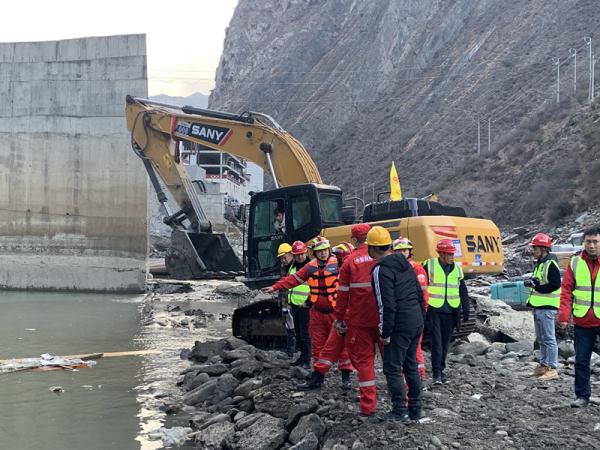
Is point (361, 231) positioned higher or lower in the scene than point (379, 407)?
higher

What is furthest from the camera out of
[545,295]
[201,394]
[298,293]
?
[298,293]

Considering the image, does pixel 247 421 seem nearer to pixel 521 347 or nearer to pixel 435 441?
pixel 435 441

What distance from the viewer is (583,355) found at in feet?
19.7

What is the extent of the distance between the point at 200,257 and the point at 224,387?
9.18 m

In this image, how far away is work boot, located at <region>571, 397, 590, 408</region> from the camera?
5962 mm

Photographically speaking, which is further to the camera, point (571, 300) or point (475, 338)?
point (475, 338)

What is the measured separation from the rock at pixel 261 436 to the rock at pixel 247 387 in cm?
113

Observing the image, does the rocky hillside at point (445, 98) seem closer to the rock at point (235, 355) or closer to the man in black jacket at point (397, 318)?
the rock at point (235, 355)

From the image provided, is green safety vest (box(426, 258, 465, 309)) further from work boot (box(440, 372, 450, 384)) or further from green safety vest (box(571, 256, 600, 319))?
green safety vest (box(571, 256, 600, 319))

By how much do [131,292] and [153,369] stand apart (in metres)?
13.1

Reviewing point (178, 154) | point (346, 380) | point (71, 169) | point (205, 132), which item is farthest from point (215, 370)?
point (71, 169)

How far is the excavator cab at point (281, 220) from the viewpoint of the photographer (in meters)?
10.9

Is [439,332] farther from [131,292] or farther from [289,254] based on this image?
[131,292]

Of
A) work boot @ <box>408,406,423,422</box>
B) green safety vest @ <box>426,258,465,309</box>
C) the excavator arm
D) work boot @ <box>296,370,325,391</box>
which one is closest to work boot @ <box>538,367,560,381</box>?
green safety vest @ <box>426,258,465,309</box>
